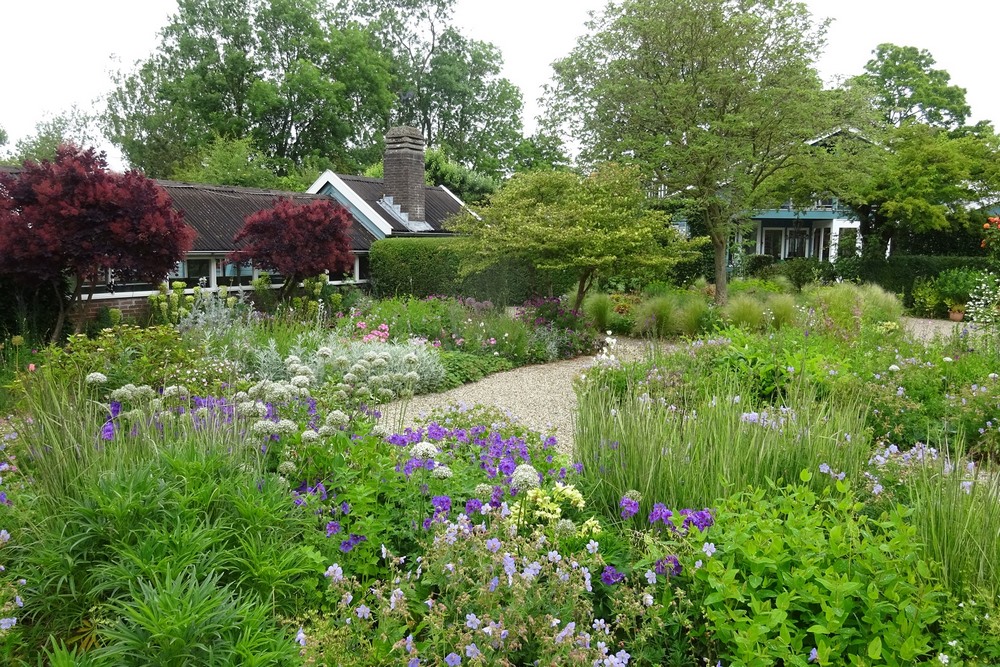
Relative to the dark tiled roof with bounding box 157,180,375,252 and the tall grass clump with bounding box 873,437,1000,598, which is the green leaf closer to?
the tall grass clump with bounding box 873,437,1000,598

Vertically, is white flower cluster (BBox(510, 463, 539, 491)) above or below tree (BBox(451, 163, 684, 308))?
below

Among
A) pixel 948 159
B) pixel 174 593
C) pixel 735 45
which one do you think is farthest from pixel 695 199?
pixel 174 593

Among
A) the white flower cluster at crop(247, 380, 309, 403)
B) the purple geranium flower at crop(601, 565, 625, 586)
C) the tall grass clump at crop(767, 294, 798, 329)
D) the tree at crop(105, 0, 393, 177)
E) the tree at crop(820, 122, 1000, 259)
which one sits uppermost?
the tree at crop(105, 0, 393, 177)

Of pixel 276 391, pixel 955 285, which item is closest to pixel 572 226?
pixel 276 391

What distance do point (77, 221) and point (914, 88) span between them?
41996 mm

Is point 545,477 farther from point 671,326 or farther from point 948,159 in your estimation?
point 948,159

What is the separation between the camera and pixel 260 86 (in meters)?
31.9

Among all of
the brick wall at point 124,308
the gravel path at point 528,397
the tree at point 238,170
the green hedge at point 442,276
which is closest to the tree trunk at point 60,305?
the brick wall at point 124,308

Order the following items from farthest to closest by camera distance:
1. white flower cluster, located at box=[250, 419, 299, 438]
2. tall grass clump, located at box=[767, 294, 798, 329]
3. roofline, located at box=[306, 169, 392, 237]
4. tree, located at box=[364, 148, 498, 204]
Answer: tree, located at box=[364, 148, 498, 204], roofline, located at box=[306, 169, 392, 237], tall grass clump, located at box=[767, 294, 798, 329], white flower cluster, located at box=[250, 419, 299, 438]

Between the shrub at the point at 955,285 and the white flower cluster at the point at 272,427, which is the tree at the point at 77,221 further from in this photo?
the shrub at the point at 955,285

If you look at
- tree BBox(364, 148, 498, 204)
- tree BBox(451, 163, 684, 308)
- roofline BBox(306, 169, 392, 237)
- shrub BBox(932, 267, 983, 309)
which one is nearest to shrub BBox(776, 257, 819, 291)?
shrub BBox(932, 267, 983, 309)

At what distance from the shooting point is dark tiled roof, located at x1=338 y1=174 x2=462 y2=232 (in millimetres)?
20453

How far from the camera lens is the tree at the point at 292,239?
1374cm

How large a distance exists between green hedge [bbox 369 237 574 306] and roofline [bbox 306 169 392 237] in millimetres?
1286
